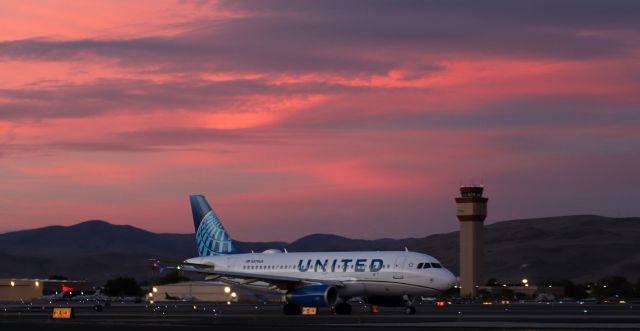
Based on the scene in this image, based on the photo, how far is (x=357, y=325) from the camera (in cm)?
5997

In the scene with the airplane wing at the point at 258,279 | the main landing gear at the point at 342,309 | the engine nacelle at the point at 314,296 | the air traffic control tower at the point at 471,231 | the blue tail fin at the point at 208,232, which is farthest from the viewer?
the air traffic control tower at the point at 471,231

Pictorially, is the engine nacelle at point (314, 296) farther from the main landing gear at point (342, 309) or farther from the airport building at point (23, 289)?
the airport building at point (23, 289)

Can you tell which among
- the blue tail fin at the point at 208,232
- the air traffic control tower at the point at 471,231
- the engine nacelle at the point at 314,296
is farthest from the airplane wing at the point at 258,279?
the air traffic control tower at the point at 471,231

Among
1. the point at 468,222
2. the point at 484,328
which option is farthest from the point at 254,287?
the point at 468,222

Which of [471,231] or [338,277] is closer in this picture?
[338,277]

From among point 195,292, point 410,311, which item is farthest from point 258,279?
point 195,292

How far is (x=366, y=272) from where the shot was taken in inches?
3248

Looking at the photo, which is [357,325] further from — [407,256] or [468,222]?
[468,222]

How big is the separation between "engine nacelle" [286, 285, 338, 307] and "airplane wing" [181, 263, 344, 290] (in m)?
1.44

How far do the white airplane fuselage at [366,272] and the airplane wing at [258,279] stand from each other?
15 cm

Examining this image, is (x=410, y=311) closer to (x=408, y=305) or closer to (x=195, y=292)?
(x=408, y=305)

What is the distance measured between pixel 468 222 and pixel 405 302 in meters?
96.0

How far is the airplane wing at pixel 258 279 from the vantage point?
84.4m

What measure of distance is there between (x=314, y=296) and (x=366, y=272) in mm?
4124
